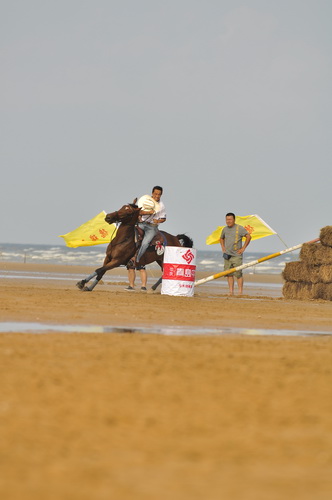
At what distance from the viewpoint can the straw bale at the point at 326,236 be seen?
20562mm

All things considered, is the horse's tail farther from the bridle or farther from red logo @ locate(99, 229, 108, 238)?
red logo @ locate(99, 229, 108, 238)

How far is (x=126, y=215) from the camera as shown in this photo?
731 inches

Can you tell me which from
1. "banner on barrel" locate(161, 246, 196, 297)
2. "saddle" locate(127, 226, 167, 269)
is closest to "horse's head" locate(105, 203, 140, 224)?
"saddle" locate(127, 226, 167, 269)

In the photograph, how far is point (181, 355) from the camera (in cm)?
784

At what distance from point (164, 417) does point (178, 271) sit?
13767 mm

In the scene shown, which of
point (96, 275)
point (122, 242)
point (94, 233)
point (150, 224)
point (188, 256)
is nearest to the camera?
point (96, 275)

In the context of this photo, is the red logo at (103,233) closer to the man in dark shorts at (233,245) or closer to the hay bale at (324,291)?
the man in dark shorts at (233,245)

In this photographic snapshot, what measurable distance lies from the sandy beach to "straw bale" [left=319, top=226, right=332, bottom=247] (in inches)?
431

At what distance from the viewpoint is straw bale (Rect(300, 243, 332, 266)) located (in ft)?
68.2

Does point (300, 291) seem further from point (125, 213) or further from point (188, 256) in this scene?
point (125, 213)

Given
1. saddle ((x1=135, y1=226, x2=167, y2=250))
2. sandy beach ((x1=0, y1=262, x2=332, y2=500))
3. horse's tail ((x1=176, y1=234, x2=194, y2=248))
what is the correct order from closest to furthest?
sandy beach ((x1=0, y1=262, x2=332, y2=500)) → saddle ((x1=135, y1=226, x2=167, y2=250)) → horse's tail ((x1=176, y1=234, x2=194, y2=248))

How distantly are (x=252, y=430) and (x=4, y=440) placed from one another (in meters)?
1.21

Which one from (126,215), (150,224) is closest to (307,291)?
(150,224)

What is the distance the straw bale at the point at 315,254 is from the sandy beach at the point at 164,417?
11.1m
